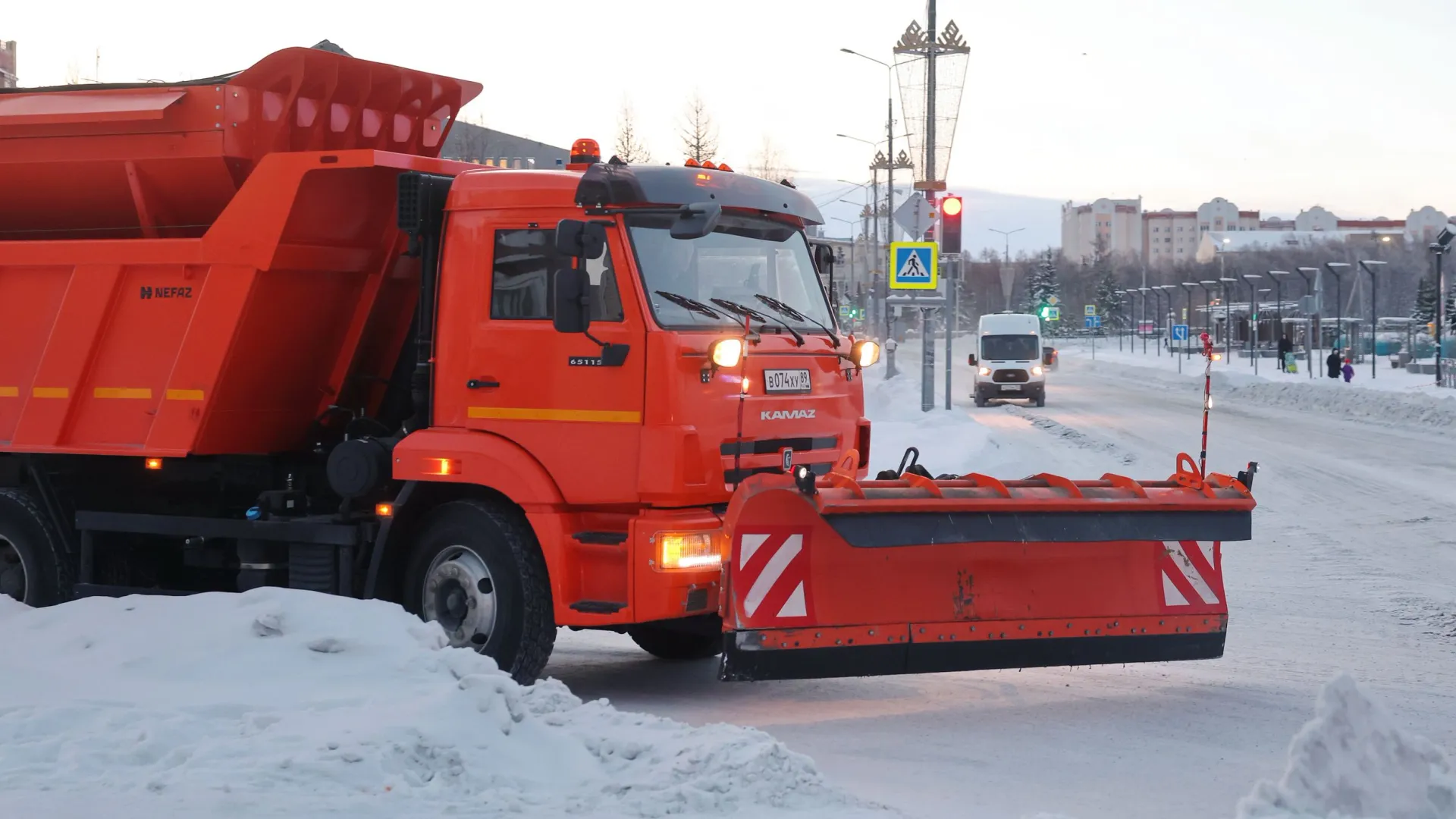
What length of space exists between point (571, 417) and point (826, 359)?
4.95 ft

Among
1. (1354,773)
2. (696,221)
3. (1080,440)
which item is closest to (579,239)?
(696,221)

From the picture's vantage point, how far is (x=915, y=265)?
22469 millimetres

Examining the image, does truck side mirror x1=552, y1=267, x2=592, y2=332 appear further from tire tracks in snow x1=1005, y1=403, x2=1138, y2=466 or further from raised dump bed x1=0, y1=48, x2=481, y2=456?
tire tracks in snow x1=1005, y1=403, x2=1138, y2=466

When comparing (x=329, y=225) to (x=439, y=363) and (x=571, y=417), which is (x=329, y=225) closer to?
(x=439, y=363)

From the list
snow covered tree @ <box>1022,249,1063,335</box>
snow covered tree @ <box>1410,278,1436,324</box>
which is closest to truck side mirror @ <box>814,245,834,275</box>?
snow covered tree @ <box>1410,278,1436,324</box>

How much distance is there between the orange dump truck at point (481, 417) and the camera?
7000 mm

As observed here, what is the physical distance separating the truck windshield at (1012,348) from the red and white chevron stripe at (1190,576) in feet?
97.9

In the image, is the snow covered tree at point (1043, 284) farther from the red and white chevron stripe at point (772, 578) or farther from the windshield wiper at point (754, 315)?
the red and white chevron stripe at point (772, 578)

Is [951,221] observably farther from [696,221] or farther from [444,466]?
[444,466]

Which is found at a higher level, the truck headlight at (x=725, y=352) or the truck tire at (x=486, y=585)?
the truck headlight at (x=725, y=352)

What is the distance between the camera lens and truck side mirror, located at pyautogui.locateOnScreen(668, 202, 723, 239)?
7.07m

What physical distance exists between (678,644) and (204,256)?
3606 mm

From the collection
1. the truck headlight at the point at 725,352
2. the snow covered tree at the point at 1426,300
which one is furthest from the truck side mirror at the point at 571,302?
the snow covered tree at the point at 1426,300

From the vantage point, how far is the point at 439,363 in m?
7.66
